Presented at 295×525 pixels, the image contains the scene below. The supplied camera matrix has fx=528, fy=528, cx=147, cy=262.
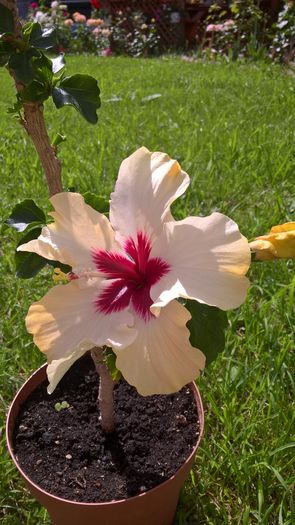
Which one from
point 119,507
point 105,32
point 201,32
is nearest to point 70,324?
point 119,507

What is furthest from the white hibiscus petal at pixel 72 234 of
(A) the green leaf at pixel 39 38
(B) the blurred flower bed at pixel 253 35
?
(B) the blurred flower bed at pixel 253 35

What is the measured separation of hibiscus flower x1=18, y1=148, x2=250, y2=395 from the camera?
2.31 ft

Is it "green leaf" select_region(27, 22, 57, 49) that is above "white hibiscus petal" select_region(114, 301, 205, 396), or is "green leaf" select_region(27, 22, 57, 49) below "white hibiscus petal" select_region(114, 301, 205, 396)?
above

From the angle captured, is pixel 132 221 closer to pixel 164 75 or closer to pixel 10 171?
pixel 10 171

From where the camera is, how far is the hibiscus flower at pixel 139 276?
2.31 ft

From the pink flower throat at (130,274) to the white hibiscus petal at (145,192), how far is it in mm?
22

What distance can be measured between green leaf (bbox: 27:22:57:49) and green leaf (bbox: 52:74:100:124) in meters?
0.06

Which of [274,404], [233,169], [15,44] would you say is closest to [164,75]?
[233,169]

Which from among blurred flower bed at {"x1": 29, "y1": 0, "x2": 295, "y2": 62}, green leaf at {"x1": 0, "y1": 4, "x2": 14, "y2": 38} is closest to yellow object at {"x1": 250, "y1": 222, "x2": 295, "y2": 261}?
green leaf at {"x1": 0, "y1": 4, "x2": 14, "y2": 38}

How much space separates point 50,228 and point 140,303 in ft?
0.56

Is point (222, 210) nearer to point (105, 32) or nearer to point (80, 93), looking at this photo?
point (80, 93)

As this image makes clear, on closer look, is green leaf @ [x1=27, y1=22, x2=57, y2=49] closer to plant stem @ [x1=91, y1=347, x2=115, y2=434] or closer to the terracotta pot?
plant stem @ [x1=91, y1=347, x2=115, y2=434]

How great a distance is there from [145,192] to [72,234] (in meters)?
0.12

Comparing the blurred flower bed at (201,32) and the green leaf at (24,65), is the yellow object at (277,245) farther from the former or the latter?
the blurred flower bed at (201,32)
